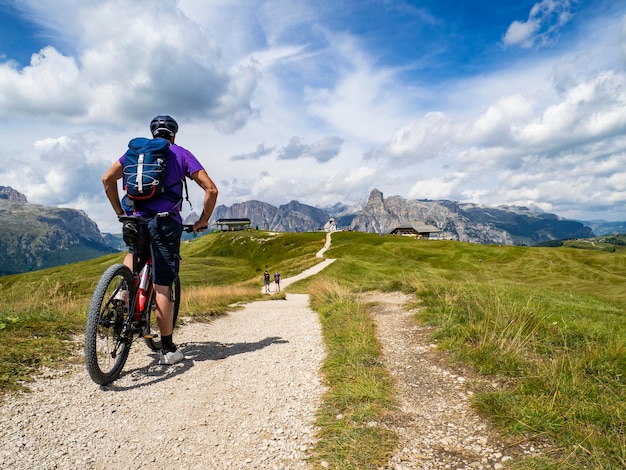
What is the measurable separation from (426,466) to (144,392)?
4.23 metres

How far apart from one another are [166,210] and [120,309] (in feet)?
6.15

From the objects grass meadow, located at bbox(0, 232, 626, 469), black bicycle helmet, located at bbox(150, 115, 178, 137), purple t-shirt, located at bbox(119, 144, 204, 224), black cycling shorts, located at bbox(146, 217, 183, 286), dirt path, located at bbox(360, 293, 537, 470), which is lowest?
dirt path, located at bbox(360, 293, 537, 470)

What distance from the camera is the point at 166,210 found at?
6227 millimetres

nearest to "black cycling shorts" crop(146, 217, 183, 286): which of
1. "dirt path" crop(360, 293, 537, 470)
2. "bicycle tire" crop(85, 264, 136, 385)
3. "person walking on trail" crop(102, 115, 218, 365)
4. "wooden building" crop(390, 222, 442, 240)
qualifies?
"person walking on trail" crop(102, 115, 218, 365)

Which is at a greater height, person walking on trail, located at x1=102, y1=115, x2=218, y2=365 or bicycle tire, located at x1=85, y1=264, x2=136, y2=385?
person walking on trail, located at x1=102, y1=115, x2=218, y2=365

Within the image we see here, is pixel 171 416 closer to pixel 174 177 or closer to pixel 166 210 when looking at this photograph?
pixel 166 210

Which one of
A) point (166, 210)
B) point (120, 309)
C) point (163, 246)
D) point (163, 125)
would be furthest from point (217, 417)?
point (163, 125)

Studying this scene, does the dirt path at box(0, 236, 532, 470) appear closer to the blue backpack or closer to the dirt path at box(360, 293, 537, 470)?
the dirt path at box(360, 293, 537, 470)

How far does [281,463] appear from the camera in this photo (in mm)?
3547

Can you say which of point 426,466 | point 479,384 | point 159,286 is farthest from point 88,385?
point 479,384

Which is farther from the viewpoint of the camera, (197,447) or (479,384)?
(479,384)

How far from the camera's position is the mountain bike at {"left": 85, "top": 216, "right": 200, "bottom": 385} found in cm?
520

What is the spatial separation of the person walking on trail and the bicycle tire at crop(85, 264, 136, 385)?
0.58m

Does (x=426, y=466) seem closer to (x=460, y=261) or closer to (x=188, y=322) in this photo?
A: (x=188, y=322)
